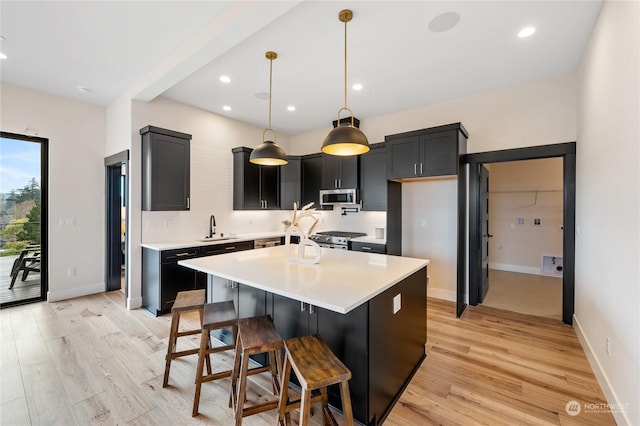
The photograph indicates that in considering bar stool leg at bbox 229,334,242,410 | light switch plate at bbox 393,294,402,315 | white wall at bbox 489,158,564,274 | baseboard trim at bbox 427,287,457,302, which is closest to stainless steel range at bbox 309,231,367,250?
baseboard trim at bbox 427,287,457,302

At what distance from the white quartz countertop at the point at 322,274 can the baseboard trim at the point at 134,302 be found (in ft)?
6.51

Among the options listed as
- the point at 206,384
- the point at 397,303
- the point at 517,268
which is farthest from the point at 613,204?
the point at 517,268

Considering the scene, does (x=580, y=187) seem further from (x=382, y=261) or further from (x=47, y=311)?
(x=47, y=311)

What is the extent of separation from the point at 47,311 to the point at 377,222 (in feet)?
16.0

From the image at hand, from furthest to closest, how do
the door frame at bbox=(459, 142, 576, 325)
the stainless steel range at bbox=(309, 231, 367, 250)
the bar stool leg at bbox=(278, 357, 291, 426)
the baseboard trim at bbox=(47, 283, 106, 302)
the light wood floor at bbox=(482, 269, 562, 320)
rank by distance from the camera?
the stainless steel range at bbox=(309, 231, 367, 250)
the baseboard trim at bbox=(47, 283, 106, 302)
the light wood floor at bbox=(482, 269, 562, 320)
the door frame at bbox=(459, 142, 576, 325)
the bar stool leg at bbox=(278, 357, 291, 426)

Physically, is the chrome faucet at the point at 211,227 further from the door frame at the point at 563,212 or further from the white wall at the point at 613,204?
the white wall at the point at 613,204

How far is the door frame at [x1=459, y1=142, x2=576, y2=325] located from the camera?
3.27 metres

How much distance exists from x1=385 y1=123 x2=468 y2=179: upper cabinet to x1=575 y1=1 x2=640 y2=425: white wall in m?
1.21

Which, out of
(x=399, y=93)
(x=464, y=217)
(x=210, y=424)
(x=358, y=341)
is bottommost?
(x=210, y=424)

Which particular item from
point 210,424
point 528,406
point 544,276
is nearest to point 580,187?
point 528,406

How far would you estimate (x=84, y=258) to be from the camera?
169 inches

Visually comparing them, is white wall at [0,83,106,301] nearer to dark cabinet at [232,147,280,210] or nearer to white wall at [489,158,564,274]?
dark cabinet at [232,147,280,210]

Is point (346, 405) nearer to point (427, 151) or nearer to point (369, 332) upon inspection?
point (369, 332)

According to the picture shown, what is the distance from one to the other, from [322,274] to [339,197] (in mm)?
2916
